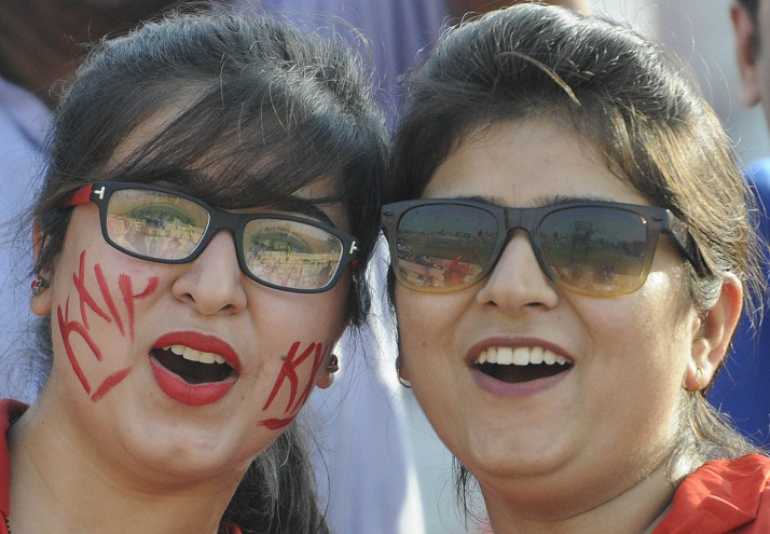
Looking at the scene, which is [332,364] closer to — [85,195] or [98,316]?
[98,316]

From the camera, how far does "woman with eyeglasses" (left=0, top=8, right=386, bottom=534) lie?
258 centimetres

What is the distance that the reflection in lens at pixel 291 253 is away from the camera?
2.60 m

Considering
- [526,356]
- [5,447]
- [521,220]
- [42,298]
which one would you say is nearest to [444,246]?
[521,220]

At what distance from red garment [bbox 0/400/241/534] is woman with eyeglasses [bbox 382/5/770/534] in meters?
0.81

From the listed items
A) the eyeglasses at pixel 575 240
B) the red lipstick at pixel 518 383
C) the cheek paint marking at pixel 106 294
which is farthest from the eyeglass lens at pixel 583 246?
the cheek paint marking at pixel 106 294

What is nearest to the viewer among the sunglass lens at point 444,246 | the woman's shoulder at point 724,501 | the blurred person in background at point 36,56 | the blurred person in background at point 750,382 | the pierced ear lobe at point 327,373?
the woman's shoulder at point 724,501

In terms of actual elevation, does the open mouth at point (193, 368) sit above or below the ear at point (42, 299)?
below

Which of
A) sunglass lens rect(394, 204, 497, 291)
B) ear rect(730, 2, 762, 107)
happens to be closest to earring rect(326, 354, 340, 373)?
sunglass lens rect(394, 204, 497, 291)

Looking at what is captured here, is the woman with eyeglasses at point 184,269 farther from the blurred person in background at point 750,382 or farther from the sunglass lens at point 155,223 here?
the blurred person in background at point 750,382

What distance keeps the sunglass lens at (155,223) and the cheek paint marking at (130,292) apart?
53 mm

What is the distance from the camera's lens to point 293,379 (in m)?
2.66

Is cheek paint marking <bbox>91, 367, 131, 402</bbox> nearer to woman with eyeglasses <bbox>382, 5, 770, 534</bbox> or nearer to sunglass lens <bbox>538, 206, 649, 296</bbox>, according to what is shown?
woman with eyeglasses <bbox>382, 5, 770, 534</bbox>

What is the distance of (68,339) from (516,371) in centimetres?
92

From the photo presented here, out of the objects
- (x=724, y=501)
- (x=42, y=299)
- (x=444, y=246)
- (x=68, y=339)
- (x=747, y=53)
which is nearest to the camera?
(x=724, y=501)
